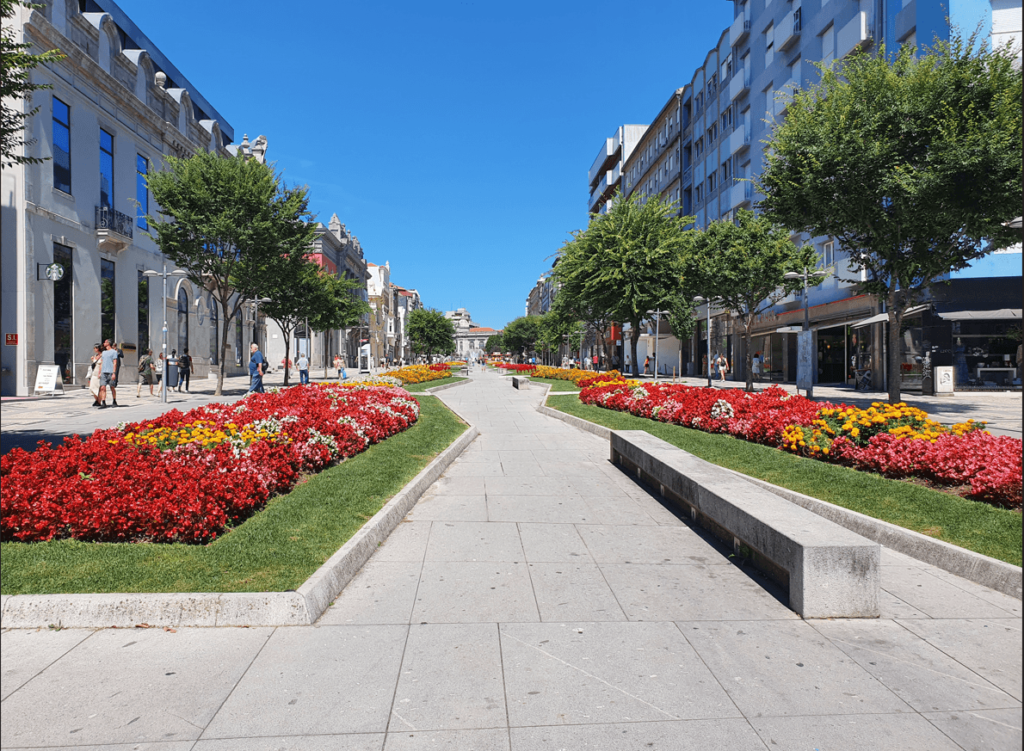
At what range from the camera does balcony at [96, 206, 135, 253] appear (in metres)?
26.6

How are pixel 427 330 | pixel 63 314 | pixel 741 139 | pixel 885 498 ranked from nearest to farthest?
pixel 885 498, pixel 63 314, pixel 741 139, pixel 427 330

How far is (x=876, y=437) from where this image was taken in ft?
27.0

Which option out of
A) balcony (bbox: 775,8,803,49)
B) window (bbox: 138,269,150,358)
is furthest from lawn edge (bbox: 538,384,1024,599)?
balcony (bbox: 775,8,803,49)

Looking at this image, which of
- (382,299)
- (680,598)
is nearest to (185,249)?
(680,598)

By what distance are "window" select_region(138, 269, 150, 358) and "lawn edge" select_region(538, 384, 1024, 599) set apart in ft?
102

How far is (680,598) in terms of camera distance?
15.4ft

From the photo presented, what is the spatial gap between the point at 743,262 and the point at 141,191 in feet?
90.3

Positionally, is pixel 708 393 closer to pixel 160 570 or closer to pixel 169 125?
pixel 160 570

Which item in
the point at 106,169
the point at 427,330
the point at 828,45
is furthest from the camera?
the point at 427,330

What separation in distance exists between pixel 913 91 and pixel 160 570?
1594 centimetres

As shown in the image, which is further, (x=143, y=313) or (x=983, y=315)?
(x=143, y=313)

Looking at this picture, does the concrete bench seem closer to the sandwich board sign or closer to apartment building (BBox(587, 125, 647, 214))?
the sandwich board sign

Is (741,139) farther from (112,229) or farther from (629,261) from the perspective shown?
(112,229)

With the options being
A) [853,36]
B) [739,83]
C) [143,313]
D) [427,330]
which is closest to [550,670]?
[853,36]
